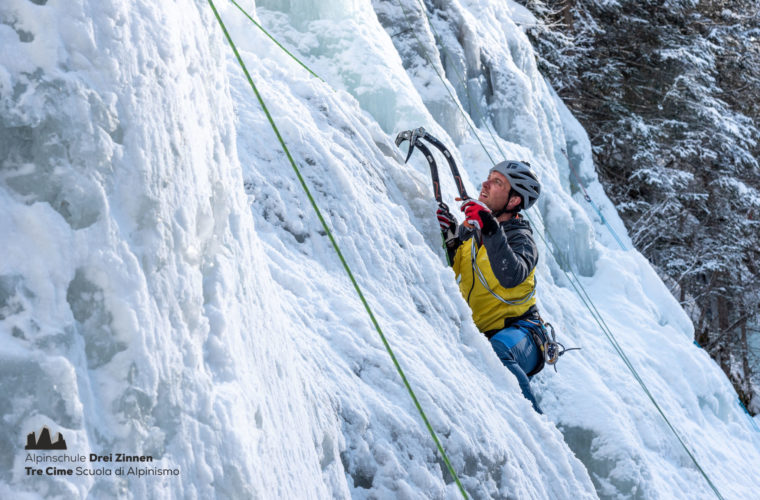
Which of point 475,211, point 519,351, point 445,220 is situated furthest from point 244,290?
point 445,220

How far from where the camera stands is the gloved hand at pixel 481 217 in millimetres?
3465

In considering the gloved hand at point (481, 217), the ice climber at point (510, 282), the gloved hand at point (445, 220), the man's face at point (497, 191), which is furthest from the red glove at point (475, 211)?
the gloved hand at point (445, 220)

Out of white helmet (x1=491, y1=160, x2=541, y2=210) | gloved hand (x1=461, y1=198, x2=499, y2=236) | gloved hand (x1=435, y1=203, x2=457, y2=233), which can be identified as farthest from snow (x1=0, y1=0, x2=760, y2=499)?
white helmet (x1=491, y1=160, x2=541, y2=210)

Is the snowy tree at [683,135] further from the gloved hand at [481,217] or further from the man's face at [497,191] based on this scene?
the gloved hand at [481,217]

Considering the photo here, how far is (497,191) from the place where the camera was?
13.1 ft

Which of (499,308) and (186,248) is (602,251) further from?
(186,248)

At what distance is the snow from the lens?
128 centimetres

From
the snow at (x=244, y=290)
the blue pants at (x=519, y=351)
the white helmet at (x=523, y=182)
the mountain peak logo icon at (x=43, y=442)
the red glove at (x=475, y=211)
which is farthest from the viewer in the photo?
the white helmet at (x=523, y=182)

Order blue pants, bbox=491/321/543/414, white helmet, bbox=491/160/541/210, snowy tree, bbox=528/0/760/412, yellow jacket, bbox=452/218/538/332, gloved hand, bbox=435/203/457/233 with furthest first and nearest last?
snowy tree, bbox=528/0/760/412, gloved hand, bbox=435/203/457/233, white helmet, bbox=491/160/541/210, blue pants, bbox=491/321/543/414, yellow jacket, bbox=452/218/538/332

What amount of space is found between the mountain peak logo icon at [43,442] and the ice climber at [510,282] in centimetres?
270

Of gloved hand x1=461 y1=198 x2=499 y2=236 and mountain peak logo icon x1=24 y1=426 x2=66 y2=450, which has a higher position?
mountain peak logo icon x1=24 y1=426 x2=66 y2=450

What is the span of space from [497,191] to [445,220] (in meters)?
0.35

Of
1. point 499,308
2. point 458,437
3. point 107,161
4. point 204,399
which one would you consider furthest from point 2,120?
point 499,308

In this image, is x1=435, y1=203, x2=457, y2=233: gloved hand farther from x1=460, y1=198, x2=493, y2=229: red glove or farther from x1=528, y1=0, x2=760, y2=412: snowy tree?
x1=528, y1=0, x2=760, y2=412: snowy tree
